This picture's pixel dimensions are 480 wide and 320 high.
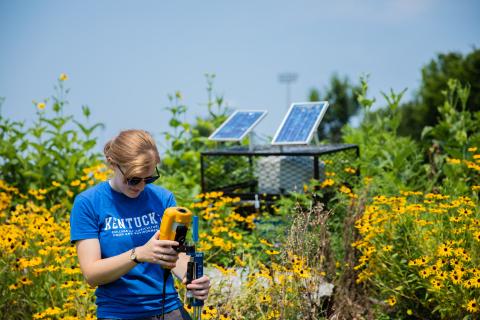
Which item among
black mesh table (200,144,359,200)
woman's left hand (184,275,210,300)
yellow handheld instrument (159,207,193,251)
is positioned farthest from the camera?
black mesh table (200,144,359,200)

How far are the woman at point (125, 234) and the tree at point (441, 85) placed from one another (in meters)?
25.8

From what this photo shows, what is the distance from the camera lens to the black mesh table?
211 inches

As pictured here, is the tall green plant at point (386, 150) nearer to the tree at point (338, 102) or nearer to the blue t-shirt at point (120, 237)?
the blue t-shirt at point (120, 237)

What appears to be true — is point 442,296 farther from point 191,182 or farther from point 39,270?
point 191,182

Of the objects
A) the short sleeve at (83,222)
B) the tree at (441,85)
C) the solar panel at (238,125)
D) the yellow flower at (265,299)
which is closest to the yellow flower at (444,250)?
the yellow flower at (265,299)

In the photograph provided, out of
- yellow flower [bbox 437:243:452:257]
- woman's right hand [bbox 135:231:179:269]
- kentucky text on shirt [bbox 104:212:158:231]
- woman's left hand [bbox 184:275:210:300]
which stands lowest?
yellow flower [bbox 437:243:452:257]

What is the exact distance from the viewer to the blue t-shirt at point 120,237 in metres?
2.46

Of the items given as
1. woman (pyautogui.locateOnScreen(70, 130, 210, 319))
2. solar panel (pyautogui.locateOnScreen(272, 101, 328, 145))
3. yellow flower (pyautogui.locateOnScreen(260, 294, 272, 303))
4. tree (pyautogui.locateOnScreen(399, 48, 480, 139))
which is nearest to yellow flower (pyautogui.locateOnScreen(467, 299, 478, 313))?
yellow flower (pyautogui.locateOnScreen(260, 294, 272, 303))

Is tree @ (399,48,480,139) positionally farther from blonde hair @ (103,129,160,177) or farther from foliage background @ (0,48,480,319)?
blonde hair @ (103,129,160,177)

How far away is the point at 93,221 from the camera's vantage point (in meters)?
2.46

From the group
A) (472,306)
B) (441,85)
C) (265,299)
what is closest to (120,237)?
(265,299)

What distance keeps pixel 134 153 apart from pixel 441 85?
101 ft

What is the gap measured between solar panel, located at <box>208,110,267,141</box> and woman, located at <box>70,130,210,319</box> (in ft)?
9.59

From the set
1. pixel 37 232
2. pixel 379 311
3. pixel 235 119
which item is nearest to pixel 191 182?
pixel 235 119
